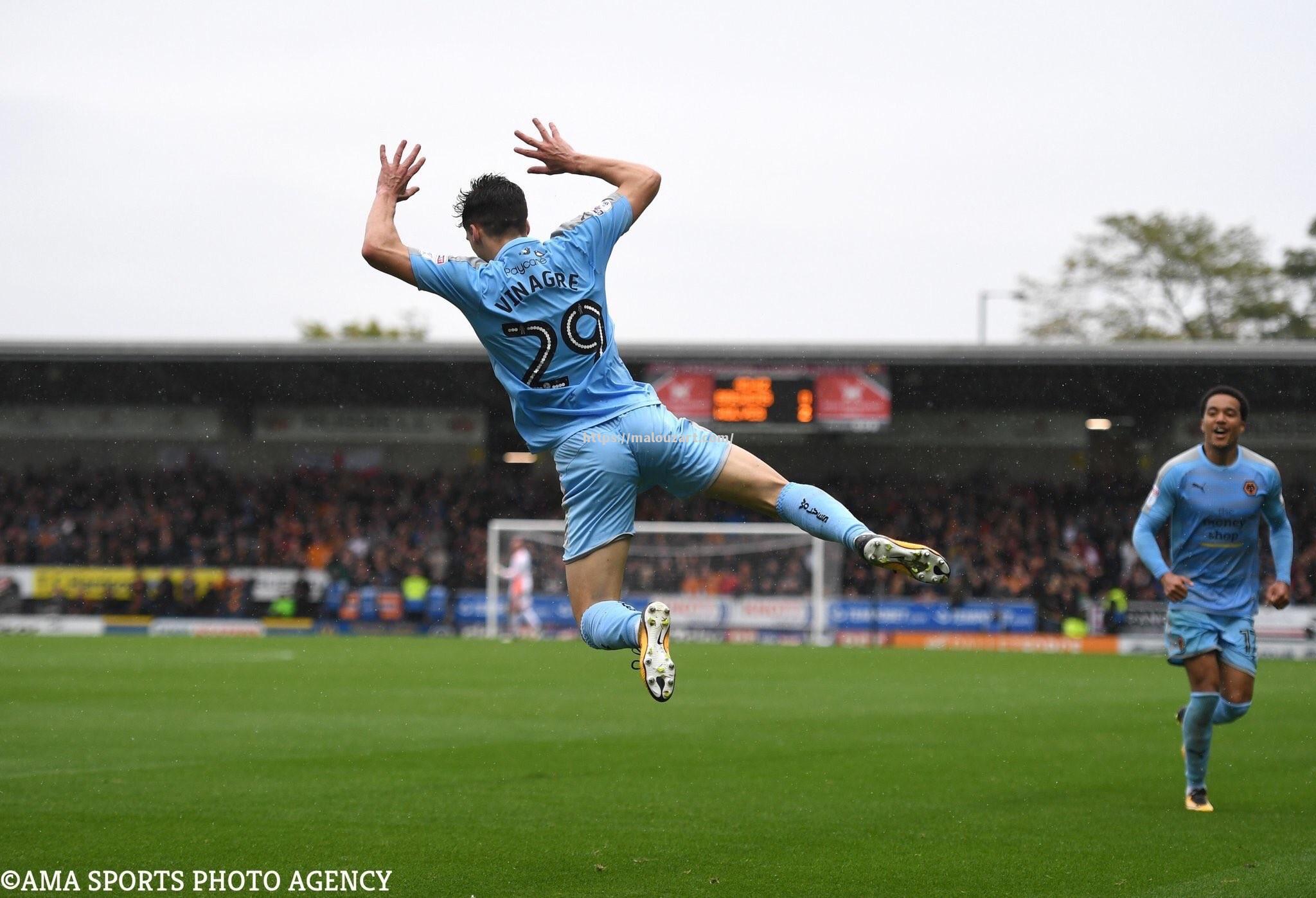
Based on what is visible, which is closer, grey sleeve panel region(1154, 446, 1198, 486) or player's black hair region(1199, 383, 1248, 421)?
player's black hair region(1199, 383, 1248, 421)

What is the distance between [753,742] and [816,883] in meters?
5.69

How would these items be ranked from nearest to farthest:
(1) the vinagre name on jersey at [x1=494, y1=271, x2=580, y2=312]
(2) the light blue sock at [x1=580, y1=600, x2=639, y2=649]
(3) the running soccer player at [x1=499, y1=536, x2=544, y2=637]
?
(2) the light blue sock at [x1=580, y1=600, x2=639, y2=649] → (1) the vinagre name on jersey at [x1=494, y1=271, x2=580, y2=312] → (3) the running soccer player at [x1=499, y1=536, x2=544, y2=637]

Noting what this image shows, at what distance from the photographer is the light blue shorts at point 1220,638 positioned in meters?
9.15

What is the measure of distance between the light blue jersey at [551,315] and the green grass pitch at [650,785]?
2.20 m

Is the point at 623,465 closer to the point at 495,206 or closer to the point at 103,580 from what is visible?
the point at 495,206

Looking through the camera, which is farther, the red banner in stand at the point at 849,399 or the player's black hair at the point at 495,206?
the red banner in stand at the point at 849,399

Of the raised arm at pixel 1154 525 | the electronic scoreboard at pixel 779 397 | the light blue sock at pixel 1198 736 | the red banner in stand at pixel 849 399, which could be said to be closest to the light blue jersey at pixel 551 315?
the raised arm at pixel 1154 525

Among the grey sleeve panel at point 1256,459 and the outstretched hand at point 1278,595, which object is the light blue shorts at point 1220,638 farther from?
the grey sleeve panel at point 1256,459

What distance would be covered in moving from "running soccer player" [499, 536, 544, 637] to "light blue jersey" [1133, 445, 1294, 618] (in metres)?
21.8

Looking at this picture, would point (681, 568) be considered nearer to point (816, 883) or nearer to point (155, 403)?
point (155, 403)

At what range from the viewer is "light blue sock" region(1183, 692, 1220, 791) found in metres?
9.10

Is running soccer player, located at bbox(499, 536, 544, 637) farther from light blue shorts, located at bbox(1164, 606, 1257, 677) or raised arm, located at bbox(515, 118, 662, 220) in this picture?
raised arm, located at bbox(515, 118, 662, 220)

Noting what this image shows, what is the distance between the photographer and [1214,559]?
918cm

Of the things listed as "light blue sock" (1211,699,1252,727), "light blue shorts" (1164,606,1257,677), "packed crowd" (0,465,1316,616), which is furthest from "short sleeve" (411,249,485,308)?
"packed crowd" (0,465,1316,616)
